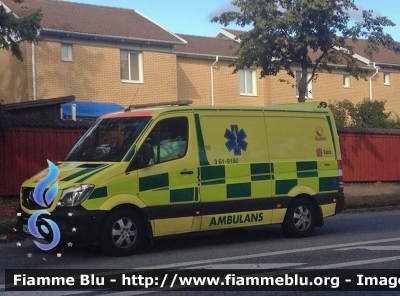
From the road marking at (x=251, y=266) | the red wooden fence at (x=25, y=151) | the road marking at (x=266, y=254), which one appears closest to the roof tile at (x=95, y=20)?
the red wooden fence at (x=25, y=151)

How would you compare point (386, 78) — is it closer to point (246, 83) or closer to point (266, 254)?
point (246, 83)

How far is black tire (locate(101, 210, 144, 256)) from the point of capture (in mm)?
10828

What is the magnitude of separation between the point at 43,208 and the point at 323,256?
13.6 ft

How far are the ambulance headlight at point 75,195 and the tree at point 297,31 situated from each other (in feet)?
47.7

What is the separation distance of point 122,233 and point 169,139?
5.47 ft

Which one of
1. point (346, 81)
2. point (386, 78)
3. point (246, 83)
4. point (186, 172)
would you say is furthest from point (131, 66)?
point (186, 172)

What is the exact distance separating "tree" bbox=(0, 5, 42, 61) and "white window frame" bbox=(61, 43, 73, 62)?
11.0 metres

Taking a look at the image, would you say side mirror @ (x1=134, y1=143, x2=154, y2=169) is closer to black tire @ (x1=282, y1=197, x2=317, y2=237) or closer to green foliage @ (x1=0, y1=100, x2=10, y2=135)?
black tire @ (x1=282, y1=197, x2=317, y2=237)

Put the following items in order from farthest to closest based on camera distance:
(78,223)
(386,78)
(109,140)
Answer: (386,78), (109,140), (78,223)

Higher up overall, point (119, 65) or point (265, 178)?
point (119, 65)

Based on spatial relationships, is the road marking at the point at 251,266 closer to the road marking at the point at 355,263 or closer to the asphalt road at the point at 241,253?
the asphalt road at the point at 241,253

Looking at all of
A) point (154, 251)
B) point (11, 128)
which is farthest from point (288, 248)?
point (11, 128)

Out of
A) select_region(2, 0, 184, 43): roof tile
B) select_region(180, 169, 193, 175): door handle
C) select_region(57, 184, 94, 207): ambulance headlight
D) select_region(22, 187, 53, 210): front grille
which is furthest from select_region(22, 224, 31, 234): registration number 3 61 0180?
select_region(2, 0, 184, 43): roof tile

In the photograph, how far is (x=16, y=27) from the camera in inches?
679
